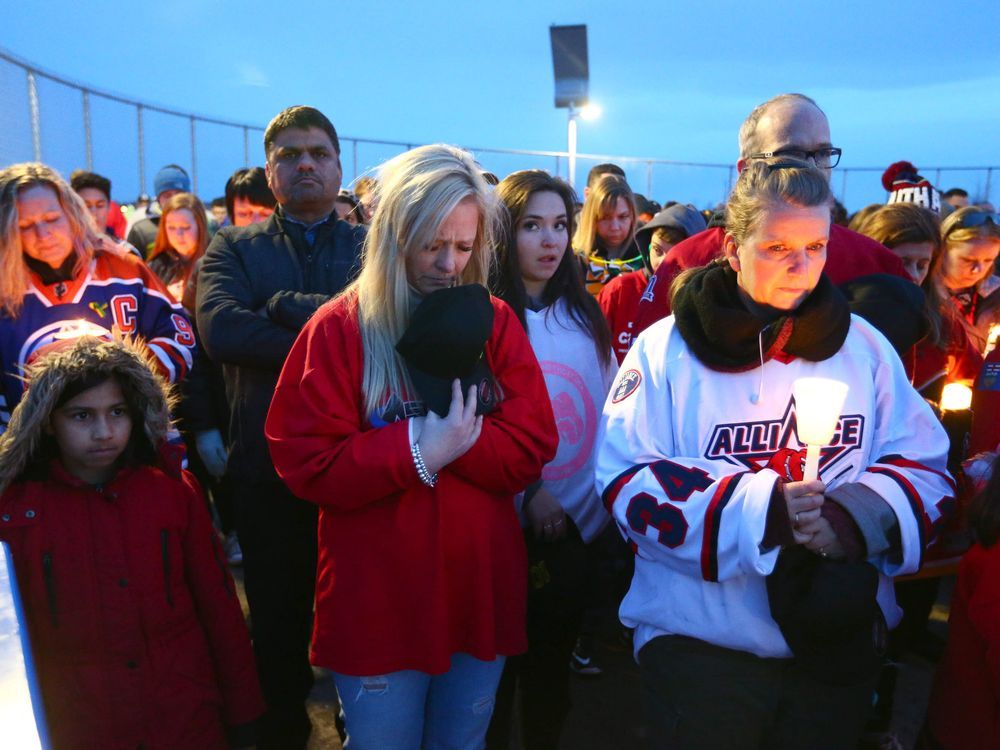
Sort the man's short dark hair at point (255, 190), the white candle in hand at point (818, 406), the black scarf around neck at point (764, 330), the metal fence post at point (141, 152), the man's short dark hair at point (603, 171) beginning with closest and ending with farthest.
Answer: the white candle in hand at point (818, 406) < the black scarf around neck at point (764, 330) < the man's short dark hair at point (255, 190) < the man's short dark hair at point (603, 171) < the metal fence post at point (141, 152)

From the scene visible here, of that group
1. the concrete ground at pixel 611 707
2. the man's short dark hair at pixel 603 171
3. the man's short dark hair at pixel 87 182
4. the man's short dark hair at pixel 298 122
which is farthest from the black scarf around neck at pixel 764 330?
the man's short dark hair at pixel 87 182

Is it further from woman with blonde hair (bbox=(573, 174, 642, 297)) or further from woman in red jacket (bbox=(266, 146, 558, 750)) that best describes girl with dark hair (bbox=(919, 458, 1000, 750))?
woman with blonde hair (bbox=(573, 174, 642, 297))

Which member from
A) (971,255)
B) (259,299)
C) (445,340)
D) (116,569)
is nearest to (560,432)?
(445,340)

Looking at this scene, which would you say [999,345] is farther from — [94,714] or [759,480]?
[94,714]

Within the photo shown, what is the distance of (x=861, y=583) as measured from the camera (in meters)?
1.57

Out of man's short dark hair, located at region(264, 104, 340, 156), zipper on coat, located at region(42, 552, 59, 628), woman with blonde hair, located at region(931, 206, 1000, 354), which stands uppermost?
man's short dark hair, located at region(264, 104, 340, 156)

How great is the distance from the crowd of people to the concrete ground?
19.0 inches

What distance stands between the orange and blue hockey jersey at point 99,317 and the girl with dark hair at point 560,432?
1.30 m

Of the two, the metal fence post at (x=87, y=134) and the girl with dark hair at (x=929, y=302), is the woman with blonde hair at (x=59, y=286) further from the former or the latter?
the metal fence post at (x=87, y=134)

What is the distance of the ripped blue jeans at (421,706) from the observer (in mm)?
1854

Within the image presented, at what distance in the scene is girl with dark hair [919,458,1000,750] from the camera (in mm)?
1725

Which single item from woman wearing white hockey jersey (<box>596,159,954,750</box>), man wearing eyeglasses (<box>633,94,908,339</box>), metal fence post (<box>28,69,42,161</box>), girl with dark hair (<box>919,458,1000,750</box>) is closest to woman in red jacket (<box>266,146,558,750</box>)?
woman wearing white hockey jersey (<box>596,159,954,750</box>)

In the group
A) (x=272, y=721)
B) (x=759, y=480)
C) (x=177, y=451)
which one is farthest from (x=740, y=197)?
(x=272, y=721)

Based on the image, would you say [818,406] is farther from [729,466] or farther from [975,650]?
[975,650]
